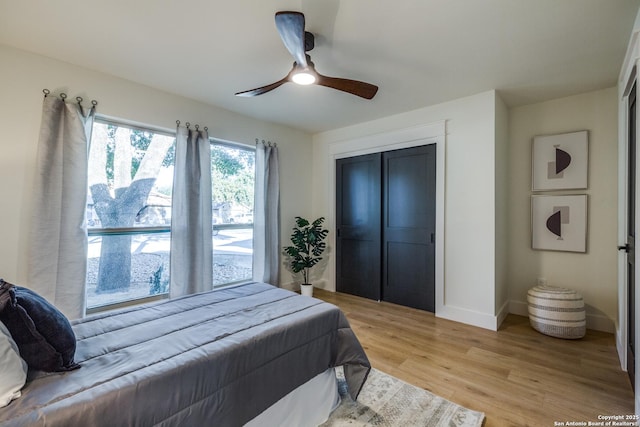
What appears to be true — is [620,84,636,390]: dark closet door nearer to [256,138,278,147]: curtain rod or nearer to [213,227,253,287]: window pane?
[256,138,278,147]: curtain rod

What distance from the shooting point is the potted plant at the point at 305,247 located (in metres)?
4.16

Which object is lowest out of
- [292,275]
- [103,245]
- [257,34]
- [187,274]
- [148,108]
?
[292,275]

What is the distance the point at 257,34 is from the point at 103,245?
2.45 meters

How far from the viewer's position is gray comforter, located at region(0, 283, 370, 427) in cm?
100

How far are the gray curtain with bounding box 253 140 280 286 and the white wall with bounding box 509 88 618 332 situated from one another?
10.0ft

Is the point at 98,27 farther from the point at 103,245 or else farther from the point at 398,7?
the point at 398,7

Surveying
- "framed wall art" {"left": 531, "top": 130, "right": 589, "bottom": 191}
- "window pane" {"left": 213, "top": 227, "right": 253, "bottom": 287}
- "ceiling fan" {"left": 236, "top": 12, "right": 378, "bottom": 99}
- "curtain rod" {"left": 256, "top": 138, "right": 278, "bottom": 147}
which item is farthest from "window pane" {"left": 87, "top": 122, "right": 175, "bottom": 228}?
"framed wall art" {"left": 531, "top": 130, "right": 589, "bottom": 191}

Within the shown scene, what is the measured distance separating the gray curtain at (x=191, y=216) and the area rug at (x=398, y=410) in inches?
80.7

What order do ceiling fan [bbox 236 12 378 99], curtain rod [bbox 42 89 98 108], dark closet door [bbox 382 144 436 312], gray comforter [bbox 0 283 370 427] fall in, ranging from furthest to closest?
dark closet door [bbox 382 144 436 312] < curtain rod [bbox 42 89 98 108] < ceiling fan [bbox 236 12 378 99] < gray comforter [bbox 0 283 370 427]

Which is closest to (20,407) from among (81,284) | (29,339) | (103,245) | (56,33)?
(29,339)

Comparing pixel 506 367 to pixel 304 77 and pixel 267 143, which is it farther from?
pixel 267 143

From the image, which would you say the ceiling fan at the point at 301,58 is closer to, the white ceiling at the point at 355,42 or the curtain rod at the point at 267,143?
the white ceiling at the point at 355,42

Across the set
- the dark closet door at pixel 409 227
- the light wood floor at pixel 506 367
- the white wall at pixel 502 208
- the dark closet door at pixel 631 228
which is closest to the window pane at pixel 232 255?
the light wood floor at pixel 506 367

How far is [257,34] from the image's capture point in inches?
81.4
